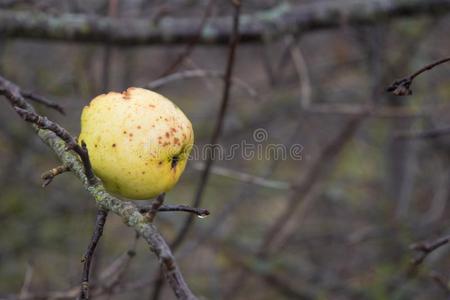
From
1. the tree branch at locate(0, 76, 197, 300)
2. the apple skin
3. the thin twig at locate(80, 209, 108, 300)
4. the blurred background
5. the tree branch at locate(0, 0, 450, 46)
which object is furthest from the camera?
the blurred background

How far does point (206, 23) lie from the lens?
2.32 metres

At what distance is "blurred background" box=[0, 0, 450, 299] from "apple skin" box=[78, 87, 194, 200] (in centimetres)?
89

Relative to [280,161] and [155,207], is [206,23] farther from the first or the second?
[155,207]

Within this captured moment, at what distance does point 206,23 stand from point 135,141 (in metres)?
1.29

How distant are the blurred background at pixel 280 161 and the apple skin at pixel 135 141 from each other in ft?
2.90

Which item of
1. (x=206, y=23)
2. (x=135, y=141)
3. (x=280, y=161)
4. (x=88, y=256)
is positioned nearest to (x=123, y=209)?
(x=88, y=256)

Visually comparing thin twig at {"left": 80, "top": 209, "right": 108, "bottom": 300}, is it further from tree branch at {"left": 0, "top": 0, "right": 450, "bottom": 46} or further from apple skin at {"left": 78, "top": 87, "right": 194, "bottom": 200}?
tree branch at {"left": 0, "top": 0, "right": 450, "bottom": 46}

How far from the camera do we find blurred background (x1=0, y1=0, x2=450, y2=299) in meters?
2.51

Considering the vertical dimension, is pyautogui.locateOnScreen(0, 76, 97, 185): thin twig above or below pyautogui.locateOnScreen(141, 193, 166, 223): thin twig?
above

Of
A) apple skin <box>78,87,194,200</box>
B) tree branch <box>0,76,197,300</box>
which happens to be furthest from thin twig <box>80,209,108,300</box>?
apple skin <box>78,87,194,200</box>

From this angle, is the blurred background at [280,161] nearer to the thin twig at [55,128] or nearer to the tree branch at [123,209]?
the tree branch at [123,209]

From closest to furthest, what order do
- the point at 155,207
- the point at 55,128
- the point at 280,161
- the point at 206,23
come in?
the point at 155,207 → the point at 55,128 → the point at 206,23 → the point at 280,161

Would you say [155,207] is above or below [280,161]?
above

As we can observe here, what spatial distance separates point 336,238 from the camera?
10.6 feet
